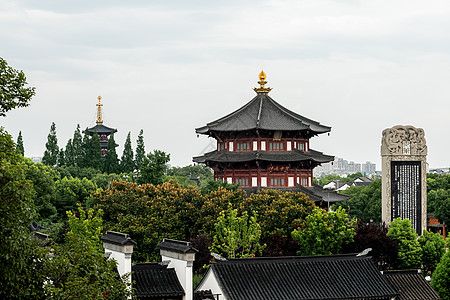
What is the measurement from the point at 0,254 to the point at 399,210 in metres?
38.4

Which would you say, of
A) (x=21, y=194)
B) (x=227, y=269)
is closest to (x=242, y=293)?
(x=227, y=269)

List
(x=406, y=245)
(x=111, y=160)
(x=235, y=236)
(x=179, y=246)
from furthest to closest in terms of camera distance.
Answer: (x=111, y=160) → (x=406, y=245) → (x=235, y=236) → (x=179, y=246)

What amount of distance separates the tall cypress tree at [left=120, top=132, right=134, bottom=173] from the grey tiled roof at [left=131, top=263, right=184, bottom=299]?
72.0 meters

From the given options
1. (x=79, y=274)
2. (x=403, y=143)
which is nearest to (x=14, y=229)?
(x=79, y=274)

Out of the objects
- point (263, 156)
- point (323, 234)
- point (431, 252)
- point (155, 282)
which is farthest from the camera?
point (263, 156)

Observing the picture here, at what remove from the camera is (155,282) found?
26719mm

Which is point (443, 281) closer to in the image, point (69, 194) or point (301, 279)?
point (301, 279)

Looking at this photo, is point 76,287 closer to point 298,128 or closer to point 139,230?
point 139,230

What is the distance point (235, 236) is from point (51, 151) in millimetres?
56163

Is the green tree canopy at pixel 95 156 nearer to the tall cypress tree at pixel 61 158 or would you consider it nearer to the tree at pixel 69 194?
the tall cypress tree at pixel 61 158

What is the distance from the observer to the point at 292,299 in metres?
28.4

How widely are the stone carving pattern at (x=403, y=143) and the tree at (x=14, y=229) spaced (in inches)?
1469

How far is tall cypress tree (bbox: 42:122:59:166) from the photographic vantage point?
89219 millimetres

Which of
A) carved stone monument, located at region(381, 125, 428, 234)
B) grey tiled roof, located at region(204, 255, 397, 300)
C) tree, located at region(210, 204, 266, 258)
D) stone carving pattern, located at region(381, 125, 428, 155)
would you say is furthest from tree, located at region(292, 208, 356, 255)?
stone carving pattern, located at region(381, 125, 428, 155)
